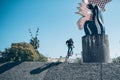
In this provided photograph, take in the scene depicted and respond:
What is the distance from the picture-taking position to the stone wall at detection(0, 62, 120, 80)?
628 inches

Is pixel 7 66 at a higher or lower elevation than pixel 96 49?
lower

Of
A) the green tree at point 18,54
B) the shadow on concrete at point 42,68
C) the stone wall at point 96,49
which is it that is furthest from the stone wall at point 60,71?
the green tree at point 18,54

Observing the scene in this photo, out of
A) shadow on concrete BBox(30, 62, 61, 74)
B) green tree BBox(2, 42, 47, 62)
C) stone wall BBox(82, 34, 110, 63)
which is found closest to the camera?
shadow on concrete BBox(30, 62, 61, 74)

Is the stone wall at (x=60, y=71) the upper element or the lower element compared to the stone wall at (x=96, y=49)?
lower

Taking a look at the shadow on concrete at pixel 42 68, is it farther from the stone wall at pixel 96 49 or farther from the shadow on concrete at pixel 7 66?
the stone wall at pixel 96 49

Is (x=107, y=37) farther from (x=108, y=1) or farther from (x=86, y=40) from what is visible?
(x=108, y=1)

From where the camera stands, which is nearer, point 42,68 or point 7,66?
point 42,68

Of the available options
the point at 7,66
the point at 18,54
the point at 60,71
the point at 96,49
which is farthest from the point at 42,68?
the point at 18,54

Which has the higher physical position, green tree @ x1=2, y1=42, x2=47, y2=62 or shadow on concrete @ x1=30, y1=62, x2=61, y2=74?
green tree @ x1=2, y1=42, x2=47, y2=62

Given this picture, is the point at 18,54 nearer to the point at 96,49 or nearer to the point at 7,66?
the point at 7,66

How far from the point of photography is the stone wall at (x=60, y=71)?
628 inches

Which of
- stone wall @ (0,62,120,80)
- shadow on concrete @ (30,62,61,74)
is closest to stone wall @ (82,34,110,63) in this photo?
stone wall @ (0,62,120,80)

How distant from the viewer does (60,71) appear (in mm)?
17234

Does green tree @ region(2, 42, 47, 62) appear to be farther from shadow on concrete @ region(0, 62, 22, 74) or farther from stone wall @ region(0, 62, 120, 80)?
stone wall @ region(0, 62, 120, 80)
